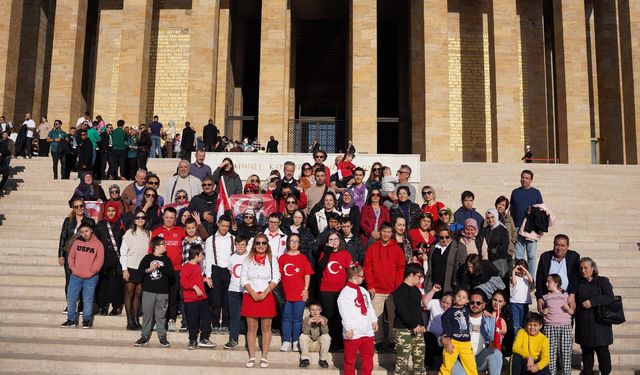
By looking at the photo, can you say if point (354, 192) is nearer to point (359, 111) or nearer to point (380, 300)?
point (380, 300)

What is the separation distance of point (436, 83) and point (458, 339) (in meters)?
16.7

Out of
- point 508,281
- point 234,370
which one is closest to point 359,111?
point 508,281

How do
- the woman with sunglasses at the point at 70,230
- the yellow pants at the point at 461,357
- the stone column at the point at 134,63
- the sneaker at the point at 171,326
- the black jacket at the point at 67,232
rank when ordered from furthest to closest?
1. the stone column at the point at 134,63
2. the black jacket at the point at 67,232
3. the woman with sunglasses at the point at 70,230
4. the sneaker at the point at 171,326
5. the yellow pants at the point at 461,357

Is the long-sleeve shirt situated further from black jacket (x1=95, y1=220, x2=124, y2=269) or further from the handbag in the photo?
black jacket (x1=95, y1=220, x2=124, y2=269)

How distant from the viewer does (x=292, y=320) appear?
286 inches

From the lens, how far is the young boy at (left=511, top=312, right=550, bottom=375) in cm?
635

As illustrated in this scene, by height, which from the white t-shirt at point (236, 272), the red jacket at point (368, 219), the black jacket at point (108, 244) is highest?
the red jacket at point (368, 219)

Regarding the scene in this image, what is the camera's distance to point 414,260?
752 centimetres

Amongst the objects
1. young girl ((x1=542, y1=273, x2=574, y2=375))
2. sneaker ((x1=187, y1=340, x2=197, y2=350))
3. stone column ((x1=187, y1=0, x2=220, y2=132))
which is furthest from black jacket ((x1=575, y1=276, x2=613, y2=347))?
stone column ((x1=187, y1=0, x2=220, y2=132))

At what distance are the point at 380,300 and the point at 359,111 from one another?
1503cm

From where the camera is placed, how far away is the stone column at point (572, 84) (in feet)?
71.7

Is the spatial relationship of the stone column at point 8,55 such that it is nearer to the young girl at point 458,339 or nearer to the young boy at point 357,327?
the young boy at point 357,327

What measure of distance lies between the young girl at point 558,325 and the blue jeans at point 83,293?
225 inches

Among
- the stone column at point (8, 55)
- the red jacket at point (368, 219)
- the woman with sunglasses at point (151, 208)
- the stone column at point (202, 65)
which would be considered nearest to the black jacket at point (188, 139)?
the stone column at point (202, 65)
